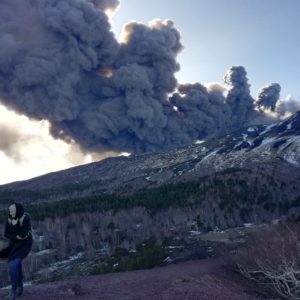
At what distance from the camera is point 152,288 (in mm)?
14633

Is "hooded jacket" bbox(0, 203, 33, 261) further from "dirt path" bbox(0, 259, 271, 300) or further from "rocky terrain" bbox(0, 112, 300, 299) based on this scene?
"rocky terrain" bbox(0, 112, 300, 299)

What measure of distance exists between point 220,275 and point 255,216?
33531 millimetres

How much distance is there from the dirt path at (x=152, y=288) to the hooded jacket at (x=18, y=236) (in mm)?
2122

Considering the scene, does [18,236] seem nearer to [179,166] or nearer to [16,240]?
[16,240]

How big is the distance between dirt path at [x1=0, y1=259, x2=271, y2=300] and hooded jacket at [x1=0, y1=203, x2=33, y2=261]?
2122mm

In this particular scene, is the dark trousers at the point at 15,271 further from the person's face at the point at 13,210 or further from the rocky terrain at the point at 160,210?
the rocky terrain at the point at 160,210

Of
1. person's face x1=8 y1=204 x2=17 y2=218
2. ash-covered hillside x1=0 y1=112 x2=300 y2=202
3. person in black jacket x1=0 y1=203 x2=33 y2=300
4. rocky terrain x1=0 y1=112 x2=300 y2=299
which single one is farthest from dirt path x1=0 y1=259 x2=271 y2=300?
→ ash-covered hillside x1=0 y1=112 x2=300 y2=202

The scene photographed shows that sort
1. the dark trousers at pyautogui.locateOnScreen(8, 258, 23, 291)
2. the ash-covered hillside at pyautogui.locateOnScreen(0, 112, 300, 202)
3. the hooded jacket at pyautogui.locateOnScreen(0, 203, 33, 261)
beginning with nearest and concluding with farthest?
the dark trousers at pyautogui.locateOnScreen(8, 258, 23, 291), the hooded jacket at pyautogui.locateOnScreen(0, 203, 33, 261), the ash-covered hillside at pyautogui.locateOnScreen(0, 112, 300, 202)

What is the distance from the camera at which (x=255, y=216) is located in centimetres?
4991

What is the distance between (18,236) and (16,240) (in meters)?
0.15

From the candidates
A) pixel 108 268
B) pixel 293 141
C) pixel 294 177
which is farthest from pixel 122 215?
pixel 293 141

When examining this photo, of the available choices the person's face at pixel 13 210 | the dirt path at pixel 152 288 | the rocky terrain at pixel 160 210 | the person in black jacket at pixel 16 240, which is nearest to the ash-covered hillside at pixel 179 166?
the rocky terrain at pixel 160 210

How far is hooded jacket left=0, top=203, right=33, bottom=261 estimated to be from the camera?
37.6 ft

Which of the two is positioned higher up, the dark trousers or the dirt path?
the dark trousers
